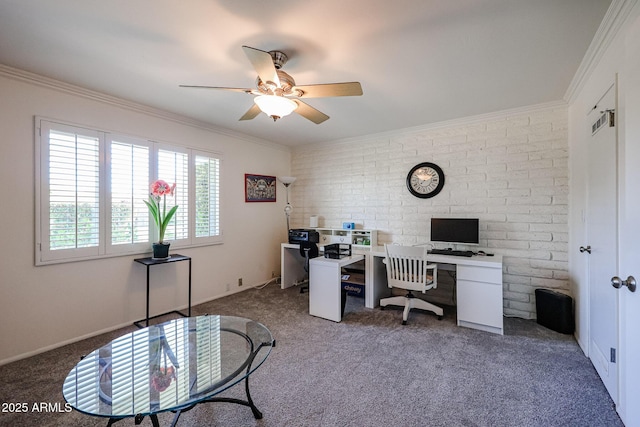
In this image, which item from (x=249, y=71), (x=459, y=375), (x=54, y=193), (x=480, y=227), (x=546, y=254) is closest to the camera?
(x=459, y=375)

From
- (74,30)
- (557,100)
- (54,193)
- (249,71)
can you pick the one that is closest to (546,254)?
(557,100)

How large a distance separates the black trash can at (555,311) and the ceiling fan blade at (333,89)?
2.81 meters

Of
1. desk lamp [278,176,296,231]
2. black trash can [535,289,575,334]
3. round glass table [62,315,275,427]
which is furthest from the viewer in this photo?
desk lamp [278,176,296,231]

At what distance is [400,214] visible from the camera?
12.8ft

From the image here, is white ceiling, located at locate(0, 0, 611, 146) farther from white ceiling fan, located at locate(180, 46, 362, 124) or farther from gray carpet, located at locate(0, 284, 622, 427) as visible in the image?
gray carpet, located at locate(0, 284, 622, 427)

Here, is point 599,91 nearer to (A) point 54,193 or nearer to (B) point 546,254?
(B) point 546,254

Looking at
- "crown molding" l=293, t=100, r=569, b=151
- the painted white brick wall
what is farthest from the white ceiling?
the painted white brick wall

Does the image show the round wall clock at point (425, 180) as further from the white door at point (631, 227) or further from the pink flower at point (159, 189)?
the pink flower at point (159, 189)

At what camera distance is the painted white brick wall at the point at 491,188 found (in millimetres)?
2967

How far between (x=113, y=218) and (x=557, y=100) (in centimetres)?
482

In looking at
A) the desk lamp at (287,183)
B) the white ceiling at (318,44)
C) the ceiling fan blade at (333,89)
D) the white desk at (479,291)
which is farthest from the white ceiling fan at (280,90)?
the desk lamp at (287,183)

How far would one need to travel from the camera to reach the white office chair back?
2.93 metres

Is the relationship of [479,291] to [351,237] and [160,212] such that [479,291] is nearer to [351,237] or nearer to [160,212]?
[351,237]

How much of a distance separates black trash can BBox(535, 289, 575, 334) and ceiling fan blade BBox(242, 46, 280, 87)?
3287 millimetres
